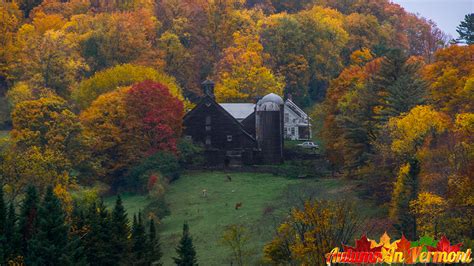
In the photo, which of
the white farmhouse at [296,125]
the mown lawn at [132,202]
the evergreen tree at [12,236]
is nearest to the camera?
the evergreen tree at [12,236]

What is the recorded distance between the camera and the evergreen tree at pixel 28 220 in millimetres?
56656

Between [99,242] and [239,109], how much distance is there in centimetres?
4653

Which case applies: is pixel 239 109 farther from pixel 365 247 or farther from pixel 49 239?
pixel 365 247

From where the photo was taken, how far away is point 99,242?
58562 millimetres

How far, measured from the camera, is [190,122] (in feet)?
323

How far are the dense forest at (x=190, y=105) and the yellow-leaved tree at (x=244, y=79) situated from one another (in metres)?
0.16

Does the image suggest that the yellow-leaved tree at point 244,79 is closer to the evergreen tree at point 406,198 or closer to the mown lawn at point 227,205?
the mown lawn at point 227,205

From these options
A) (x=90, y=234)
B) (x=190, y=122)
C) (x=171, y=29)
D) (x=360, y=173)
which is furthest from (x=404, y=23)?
(x=90, y=234)

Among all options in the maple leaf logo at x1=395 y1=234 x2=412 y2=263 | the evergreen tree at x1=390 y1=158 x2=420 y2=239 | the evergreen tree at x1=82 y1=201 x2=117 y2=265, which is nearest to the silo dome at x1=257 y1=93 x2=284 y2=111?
the evergreen tree at x1=390 y1=158 x2=420 y2=239


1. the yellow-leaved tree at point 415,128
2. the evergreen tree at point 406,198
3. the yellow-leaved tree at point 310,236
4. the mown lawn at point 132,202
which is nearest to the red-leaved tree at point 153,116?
the mown lawn at point 132,202

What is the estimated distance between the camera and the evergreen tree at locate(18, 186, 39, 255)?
5666cm

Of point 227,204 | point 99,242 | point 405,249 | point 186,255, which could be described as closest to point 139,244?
point 99,242

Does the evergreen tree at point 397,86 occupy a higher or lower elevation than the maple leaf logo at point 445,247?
higher

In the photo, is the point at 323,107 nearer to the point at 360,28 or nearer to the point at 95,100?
the point at 95,100
